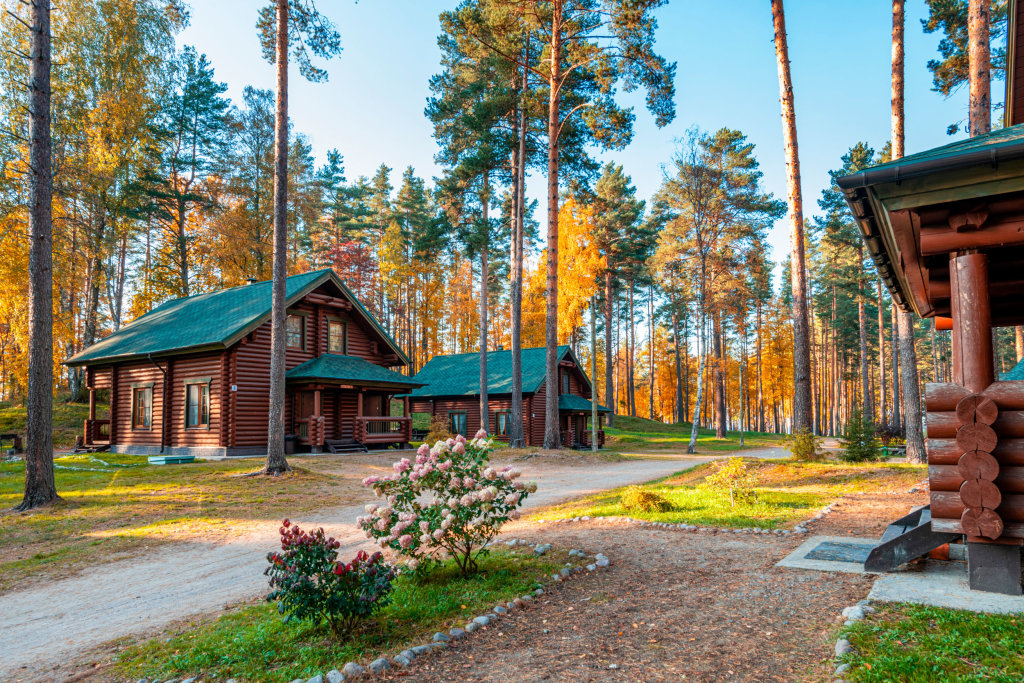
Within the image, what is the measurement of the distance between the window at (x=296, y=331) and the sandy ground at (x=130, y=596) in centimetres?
1374

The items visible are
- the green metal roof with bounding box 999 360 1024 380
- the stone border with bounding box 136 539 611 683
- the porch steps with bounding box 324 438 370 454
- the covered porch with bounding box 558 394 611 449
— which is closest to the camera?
the stone border with bounding box 136 539 611 683

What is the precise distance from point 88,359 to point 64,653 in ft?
73.7

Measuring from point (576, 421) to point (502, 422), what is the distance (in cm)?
527

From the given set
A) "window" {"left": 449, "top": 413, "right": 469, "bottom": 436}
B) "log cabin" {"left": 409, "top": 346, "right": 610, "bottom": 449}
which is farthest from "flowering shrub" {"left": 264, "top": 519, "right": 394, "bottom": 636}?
"window" {"left": 449, "top": 413, "right": 469, "bottom": 436}

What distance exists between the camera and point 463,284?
45500 mm

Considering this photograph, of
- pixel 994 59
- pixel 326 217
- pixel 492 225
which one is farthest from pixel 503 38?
pixel 326 217

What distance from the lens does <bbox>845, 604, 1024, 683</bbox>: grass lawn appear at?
10.5ft

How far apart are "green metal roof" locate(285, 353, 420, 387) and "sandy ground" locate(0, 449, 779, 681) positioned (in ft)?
38.3

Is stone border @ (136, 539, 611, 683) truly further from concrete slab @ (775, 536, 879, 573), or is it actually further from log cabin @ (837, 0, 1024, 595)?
log cabin @ (837, 0, 1024, 595)

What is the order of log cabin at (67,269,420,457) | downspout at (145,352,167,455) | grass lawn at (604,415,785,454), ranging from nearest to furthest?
log cabin at (67,269,420,457)
downspout at (145,352,167,455)
grass lawn at (604,415,785,454)

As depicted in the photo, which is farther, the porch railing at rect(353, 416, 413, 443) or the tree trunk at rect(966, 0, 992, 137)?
the porch railing at rect(353, 416, 413, 443)

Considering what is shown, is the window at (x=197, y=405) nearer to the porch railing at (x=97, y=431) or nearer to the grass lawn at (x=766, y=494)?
the porch railing at (x=97, y=431)

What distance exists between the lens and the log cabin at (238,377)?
65.3ft

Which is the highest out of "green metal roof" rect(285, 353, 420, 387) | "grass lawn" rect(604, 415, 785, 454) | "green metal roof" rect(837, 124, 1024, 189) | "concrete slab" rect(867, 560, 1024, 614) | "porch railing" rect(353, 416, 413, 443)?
"green metal roof" rect(837, 124, 1024, 189)
